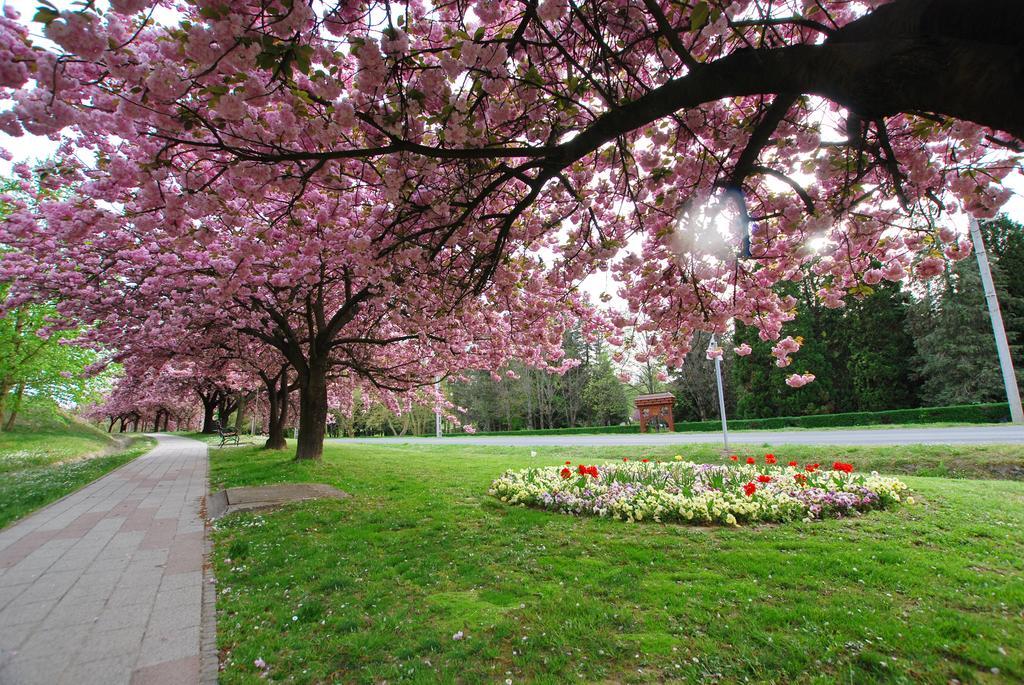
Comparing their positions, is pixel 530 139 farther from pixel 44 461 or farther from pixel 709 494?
pixel 44 461

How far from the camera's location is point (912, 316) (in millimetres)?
27969

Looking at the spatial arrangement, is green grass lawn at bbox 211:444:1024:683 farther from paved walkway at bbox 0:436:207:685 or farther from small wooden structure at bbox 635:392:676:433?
small wooden structure at bbox 635:392:676:433

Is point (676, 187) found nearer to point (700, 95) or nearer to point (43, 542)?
point (700, 95)

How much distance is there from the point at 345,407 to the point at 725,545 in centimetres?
1976

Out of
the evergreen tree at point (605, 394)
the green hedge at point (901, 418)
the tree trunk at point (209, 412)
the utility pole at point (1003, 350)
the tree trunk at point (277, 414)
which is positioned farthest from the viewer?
the evergreen tree at point (605, 394)

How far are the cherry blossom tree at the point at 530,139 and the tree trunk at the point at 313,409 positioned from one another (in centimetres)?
336

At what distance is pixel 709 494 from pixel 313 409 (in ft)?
32.9

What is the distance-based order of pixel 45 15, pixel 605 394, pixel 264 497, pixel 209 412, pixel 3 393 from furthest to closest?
pixel 209 412, pixel 605 394, pixel 3 393, pixel 264 497, pixel 45 15

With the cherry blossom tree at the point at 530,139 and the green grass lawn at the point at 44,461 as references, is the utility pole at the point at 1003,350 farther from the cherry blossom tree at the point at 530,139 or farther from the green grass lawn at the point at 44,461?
the green grass lawn at the point at 44,461

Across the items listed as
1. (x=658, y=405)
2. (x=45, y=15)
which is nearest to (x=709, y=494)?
(x=45, y=15)

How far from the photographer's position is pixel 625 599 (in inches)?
137

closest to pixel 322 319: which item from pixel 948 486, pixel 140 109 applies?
pixel 140 109

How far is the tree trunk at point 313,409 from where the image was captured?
1204cm

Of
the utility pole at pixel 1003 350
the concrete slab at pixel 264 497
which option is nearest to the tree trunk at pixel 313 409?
the concrete slab at pixel 264 497
